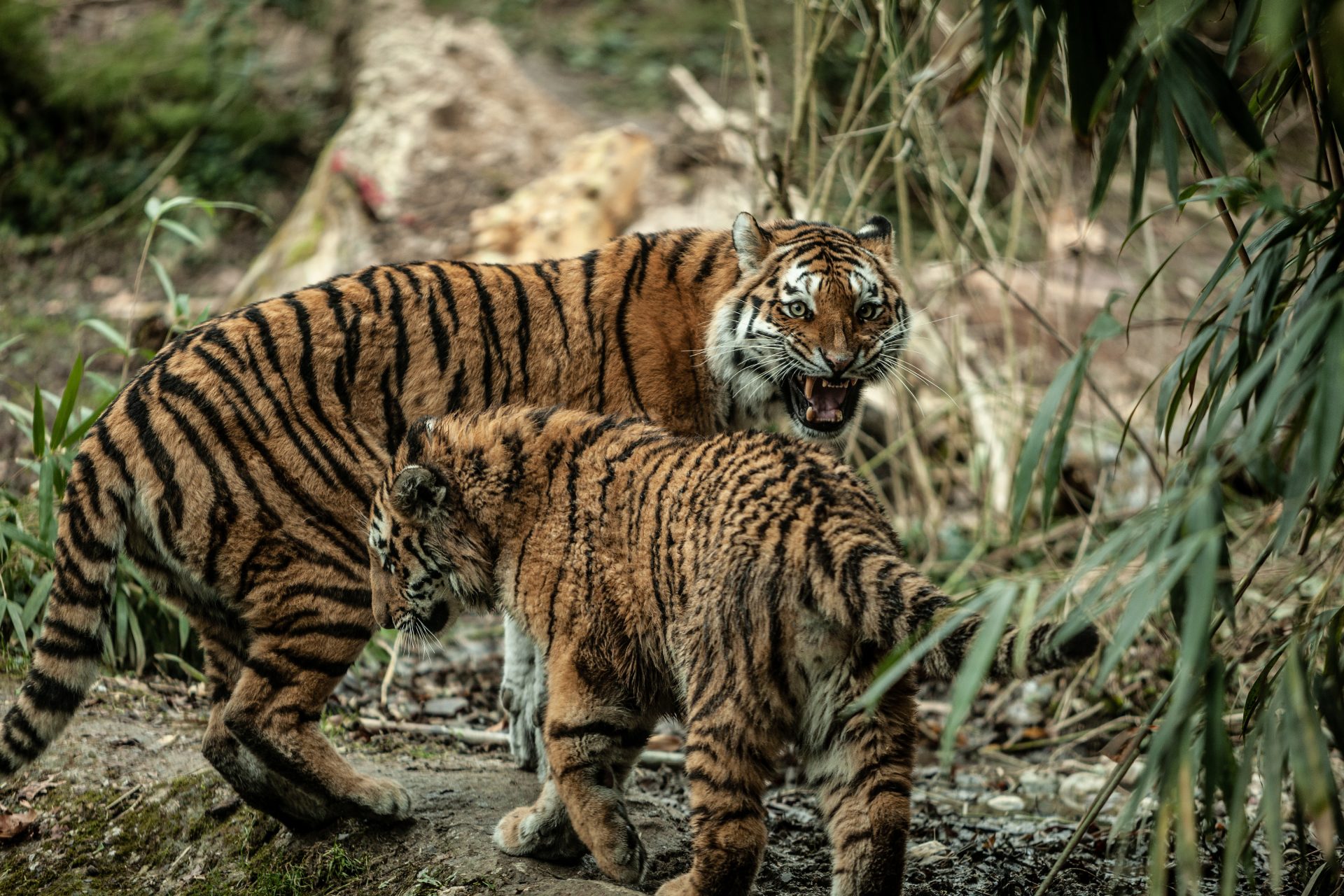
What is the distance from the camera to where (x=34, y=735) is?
3662mm

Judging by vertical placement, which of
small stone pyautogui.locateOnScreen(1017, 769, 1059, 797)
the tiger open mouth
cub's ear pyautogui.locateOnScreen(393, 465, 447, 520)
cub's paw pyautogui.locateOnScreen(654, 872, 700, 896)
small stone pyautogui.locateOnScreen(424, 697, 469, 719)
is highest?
the tiger open mouth

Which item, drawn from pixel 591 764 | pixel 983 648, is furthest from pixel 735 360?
pixel 983 648

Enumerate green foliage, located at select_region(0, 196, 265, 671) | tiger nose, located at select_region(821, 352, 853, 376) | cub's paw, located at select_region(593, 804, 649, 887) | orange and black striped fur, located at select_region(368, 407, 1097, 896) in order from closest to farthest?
orange and black striped fur, located at select_region(368, 407, 1097, 896)
cub's paw, located at select_region(593, 804, 649, 887)
tiger nose, located at select_region(821, 352, 853, 376)
green foliage, located at select_region(0, 196, 265, 671)

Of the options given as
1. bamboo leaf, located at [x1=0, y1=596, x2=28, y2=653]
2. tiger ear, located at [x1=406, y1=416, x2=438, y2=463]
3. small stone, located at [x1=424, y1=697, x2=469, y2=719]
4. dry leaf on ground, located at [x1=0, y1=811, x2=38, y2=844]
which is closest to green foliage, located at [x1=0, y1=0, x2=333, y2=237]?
bamboo leaf, located at [x1=0, y1=596, x2=28, y2=653]

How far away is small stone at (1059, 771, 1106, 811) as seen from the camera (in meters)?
5.20

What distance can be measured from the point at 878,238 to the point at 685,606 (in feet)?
7.33

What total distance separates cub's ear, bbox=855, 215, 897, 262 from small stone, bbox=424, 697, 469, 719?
9.13ft

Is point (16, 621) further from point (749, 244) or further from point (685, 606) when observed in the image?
point (749, 244)

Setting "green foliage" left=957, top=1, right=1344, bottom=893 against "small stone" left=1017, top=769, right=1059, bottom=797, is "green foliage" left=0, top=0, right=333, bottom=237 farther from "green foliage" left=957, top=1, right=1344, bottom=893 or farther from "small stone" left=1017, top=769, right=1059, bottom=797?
"green foliage" left=957, top=1, right=1344, bottom=893

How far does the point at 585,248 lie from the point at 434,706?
133 inches

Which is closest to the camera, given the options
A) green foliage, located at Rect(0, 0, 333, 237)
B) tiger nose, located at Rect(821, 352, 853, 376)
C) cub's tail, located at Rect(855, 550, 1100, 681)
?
cub's tail, located at Rect(855, 550, 1100, 681)

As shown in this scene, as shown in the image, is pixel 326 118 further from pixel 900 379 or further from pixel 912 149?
pixel 900 379

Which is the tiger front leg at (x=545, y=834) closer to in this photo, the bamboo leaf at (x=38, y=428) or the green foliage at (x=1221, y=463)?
the green foliage at (x=1221, y=463)

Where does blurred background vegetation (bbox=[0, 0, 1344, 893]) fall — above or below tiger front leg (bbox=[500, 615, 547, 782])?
above
